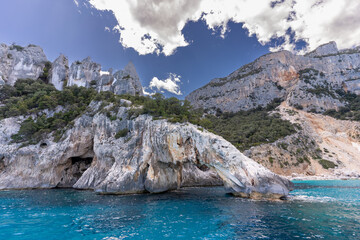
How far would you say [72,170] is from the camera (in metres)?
36.9

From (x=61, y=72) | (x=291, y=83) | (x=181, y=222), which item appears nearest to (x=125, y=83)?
(x=61, y=72)

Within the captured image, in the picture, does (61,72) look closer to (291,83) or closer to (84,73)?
(84,73)

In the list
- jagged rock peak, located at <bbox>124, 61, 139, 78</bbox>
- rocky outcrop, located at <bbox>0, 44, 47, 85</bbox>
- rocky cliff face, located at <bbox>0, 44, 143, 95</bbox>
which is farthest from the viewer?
jagged rock peak, located at <bbox>124, 61, 139, 78</bbox>

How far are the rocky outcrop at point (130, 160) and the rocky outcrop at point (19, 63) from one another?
23599 millimetres

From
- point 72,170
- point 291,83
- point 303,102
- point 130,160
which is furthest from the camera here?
point 291,83

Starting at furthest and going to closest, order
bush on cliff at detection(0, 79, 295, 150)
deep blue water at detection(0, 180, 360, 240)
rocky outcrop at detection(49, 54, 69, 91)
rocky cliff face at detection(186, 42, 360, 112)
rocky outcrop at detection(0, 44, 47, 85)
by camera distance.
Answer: rocky cliff face at detection(186, 42, 360, 112) → rocky outcrop at detection(49, 54, 69, 91) → rocky outcrop at detection(0, 44, 47, 85) → bush on cliff at detection(0, 79, 295, 150) → deep blue water at detection(0, 180, 360, 240)

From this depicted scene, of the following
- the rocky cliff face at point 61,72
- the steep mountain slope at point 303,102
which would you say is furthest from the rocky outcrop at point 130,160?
the steep mountain slope at point 303,102

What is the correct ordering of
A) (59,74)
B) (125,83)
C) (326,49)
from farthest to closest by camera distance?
(326,49) → (59,74) → (125,83)

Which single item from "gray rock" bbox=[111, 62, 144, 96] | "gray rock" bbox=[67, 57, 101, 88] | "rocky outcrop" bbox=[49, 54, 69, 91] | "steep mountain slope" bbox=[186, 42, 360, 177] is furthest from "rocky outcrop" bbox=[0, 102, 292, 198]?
"steep mountain slope" bbox=[186, 42, 360, 177]

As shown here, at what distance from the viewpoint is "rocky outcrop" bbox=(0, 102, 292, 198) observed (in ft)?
71.2

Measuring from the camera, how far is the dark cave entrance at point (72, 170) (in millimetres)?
35094

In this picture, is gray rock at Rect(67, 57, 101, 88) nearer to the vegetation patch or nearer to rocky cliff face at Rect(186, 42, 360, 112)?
the vegetation patch

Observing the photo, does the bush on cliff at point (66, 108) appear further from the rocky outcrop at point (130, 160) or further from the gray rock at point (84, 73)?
the gray rock at point (84, 73)

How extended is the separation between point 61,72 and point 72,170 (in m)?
37.7
